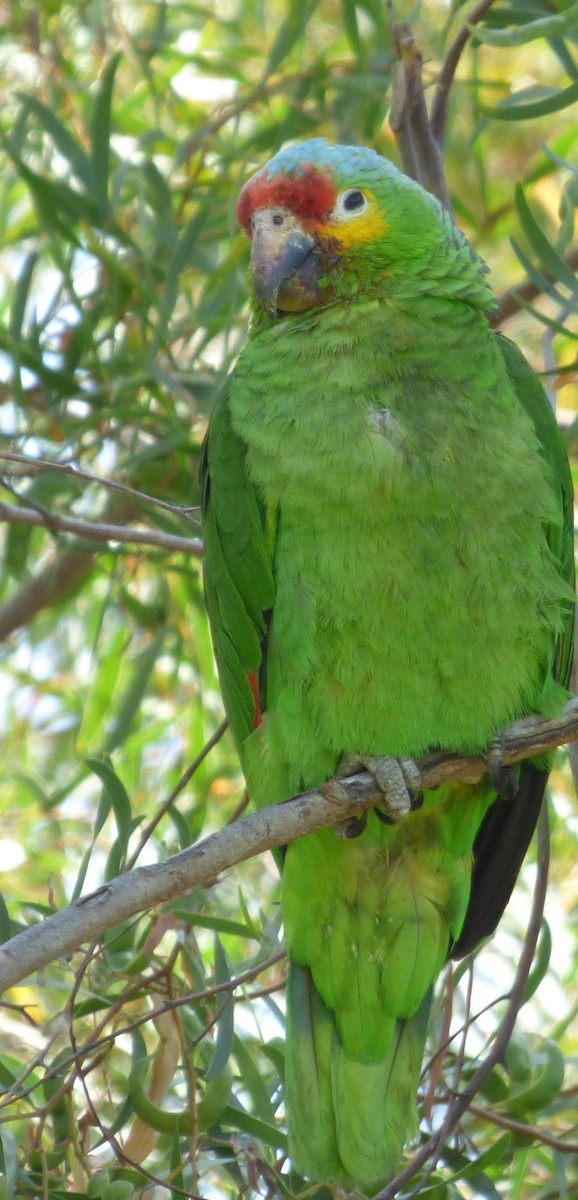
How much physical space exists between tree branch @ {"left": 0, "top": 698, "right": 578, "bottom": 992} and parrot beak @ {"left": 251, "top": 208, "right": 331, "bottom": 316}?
31.1 inches

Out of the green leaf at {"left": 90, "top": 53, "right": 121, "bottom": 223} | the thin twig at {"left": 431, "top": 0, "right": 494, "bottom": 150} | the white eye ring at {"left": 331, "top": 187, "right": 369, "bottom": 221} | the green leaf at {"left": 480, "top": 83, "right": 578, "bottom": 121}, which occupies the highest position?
the green leaf at {"left": 90, "top": 53, "right": 121, "bottom": 223}

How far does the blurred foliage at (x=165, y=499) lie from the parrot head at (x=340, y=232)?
7.0 inches

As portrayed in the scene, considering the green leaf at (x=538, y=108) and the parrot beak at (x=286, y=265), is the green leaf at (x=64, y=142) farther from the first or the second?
the green leaf at (x=538, y=108)

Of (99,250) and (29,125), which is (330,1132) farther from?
(29,125)

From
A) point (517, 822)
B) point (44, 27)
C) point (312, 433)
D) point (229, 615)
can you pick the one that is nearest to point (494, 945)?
point (517, 822)

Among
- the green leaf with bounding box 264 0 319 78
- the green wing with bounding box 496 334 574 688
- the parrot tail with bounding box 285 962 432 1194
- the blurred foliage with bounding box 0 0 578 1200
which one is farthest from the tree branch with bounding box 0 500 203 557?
the green leaf with bounding box 264 0 319 78

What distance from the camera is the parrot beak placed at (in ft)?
6.81

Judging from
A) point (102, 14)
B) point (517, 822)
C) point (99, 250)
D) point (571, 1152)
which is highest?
point (102, 14)

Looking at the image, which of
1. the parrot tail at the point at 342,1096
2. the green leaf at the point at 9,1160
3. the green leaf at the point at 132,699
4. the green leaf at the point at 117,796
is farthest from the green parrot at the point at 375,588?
the green leaf at the point at 9,1160

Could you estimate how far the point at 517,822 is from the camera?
7.03 feet

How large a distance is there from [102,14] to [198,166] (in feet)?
1.26

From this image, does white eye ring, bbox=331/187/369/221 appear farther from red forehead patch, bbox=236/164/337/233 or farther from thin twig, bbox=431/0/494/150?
thin twig, bbox=431/0/494/150

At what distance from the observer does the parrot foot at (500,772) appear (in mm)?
1894

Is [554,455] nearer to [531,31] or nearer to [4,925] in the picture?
[531,31]
